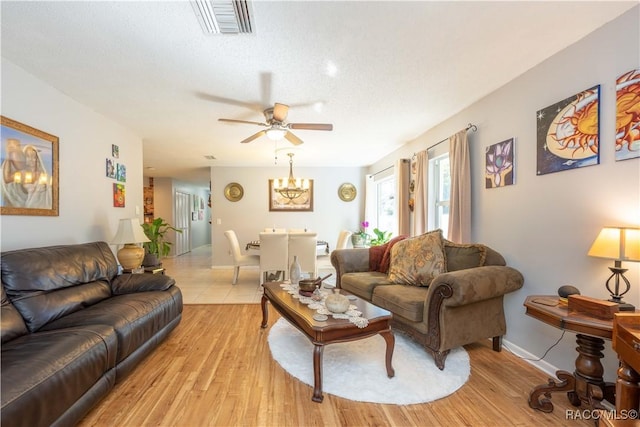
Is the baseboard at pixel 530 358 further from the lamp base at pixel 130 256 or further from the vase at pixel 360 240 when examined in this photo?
the lamp base at pixel 130 256

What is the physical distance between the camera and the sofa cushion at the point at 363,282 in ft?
9.62

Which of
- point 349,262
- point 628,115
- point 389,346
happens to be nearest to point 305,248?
point 349,262

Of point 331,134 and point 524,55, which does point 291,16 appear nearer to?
point 524,55

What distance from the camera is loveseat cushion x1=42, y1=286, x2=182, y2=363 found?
187 cm

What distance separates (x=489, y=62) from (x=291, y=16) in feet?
5.19

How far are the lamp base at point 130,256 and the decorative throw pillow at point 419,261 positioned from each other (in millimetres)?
2813

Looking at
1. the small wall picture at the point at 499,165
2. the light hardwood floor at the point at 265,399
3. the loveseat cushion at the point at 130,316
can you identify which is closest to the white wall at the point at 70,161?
the loveseat cushion at the point at 130,316

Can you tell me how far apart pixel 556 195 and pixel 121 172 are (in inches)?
185

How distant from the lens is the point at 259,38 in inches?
74.1

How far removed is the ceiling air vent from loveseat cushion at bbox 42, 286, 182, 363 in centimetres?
202

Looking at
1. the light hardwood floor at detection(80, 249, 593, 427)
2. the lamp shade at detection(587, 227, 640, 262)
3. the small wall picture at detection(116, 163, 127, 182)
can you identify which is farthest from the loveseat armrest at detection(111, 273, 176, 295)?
the lamp shade at detection(587, 227, 640, 262)

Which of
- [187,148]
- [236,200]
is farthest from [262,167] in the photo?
[187,148]

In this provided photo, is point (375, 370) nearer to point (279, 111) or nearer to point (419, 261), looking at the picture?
point (419, 261)

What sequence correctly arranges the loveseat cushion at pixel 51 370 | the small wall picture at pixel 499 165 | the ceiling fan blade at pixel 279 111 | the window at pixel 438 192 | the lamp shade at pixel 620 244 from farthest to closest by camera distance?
the window at pixel 438 192
the ceiling fan blade at pixel 279 111
the small wall picture at pixel 499 165
the lamp shade at pixel 620 244
the loveseat cushion at pixel 51 370
